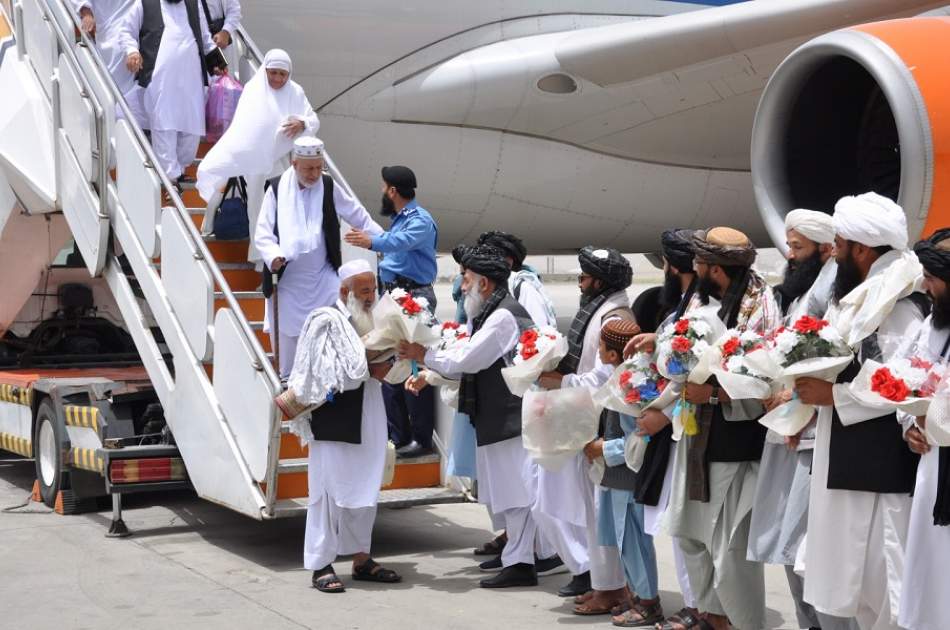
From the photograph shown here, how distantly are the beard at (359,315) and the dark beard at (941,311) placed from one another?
8.80ft

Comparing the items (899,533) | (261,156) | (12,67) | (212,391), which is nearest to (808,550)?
(899,533)

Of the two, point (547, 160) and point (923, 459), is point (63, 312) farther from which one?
point (923, 459)

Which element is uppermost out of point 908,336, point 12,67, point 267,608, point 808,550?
point 12,67

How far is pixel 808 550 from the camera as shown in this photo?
433 cm

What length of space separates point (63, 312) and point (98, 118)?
2348 mm

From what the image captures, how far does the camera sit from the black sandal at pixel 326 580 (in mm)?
5879

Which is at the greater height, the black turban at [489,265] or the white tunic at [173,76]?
the white tunic at [173,76]

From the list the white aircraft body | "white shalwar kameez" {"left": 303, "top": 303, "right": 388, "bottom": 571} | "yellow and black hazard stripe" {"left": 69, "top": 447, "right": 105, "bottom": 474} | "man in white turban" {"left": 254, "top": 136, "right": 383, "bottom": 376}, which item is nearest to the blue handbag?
"man in white turban" {"left": 254, "top": 136, "right": 383, "bottom": 376}

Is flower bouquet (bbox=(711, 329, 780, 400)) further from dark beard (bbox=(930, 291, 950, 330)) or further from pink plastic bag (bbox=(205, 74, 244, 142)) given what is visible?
pink plastic bag (bbox=(205, 74, 244, 142))

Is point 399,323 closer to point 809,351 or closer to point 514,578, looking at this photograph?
point 514,578

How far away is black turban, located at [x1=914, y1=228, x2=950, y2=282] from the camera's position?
159 inches

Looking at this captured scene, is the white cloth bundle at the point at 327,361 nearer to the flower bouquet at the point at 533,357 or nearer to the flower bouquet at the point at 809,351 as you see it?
the flower bouquet at the point at 533,357

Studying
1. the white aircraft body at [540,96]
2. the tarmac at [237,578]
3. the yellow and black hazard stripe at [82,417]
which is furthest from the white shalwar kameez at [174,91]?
the white aircraft body at [540,96]

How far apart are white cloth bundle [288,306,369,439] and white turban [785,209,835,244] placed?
194cm
